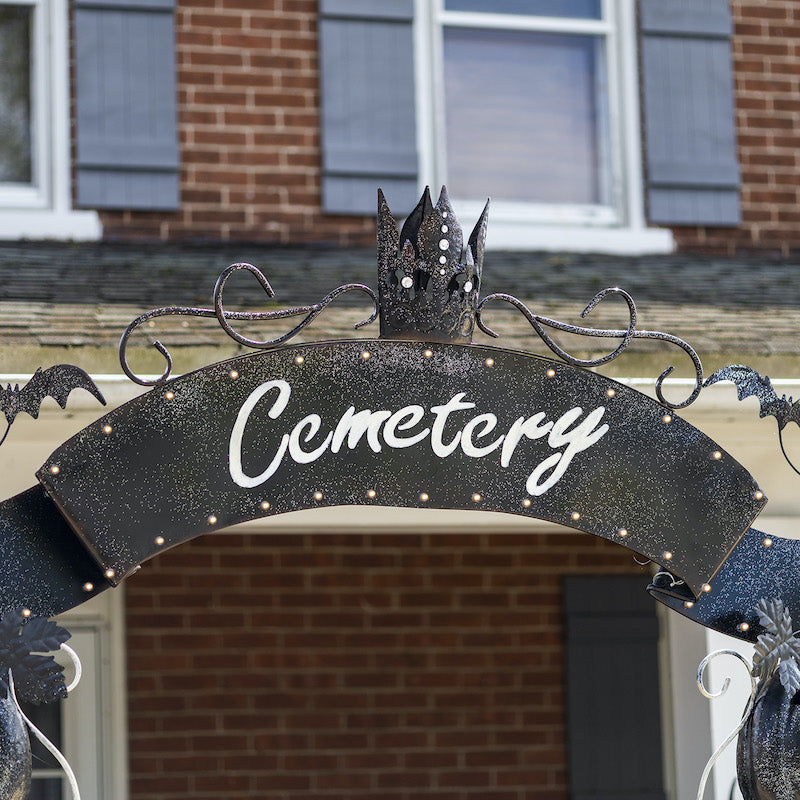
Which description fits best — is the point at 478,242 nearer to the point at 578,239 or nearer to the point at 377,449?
the point at 377,449

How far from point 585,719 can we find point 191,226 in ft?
9.33

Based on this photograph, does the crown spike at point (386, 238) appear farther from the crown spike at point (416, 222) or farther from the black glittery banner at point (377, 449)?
the black glittery banner at point (377, 449)

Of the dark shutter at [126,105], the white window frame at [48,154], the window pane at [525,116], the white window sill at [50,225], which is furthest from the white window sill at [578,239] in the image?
the white window frame at [48,154]

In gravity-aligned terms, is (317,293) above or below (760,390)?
above

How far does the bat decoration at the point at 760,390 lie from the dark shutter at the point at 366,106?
3.17 m

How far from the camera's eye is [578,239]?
266 inches

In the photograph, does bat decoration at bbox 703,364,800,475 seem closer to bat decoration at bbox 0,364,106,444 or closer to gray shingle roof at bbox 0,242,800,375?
gray shingle roof at bbox 0,242,800,375

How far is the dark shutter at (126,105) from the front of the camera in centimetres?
637

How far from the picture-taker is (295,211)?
6578 millimetres

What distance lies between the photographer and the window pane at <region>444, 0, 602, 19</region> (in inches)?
273

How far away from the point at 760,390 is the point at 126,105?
12.2 ft

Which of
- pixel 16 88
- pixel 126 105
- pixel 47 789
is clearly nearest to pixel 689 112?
pixel 126 105

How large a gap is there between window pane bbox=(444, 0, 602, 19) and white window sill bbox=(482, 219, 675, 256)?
3.49ft

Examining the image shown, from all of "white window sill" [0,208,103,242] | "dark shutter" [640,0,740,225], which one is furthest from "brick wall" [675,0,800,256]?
"white window sill" [0,208,103,242]
